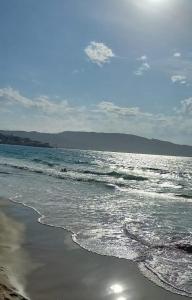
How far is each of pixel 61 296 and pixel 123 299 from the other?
1403 millimetres

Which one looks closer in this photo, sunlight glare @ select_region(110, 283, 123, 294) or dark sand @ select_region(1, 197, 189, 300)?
dark sand @ select_region(1, 197, 189, 300)

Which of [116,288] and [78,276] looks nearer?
[116,288]

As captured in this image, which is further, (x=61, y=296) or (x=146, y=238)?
(x=146, y=238)

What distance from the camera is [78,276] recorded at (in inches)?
439

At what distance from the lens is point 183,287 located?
1099cm

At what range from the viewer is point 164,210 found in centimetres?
2538

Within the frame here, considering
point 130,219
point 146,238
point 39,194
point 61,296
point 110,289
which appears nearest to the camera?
point 61,296

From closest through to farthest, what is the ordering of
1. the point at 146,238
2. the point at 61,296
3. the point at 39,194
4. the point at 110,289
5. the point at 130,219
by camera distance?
the point at 61,296 → the point at 110,289 → the point at 146,238 → the point at 130,219 → the point at 39,194

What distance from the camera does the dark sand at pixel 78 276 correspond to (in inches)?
388

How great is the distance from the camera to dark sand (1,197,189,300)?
9.87m

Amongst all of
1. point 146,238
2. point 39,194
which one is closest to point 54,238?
point 146,238

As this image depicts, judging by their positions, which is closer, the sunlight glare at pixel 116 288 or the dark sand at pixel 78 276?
the dark sand at pixel 78 276

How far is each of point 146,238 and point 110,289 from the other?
6.19m

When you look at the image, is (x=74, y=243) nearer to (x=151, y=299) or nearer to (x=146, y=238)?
(x=146, y=238)
